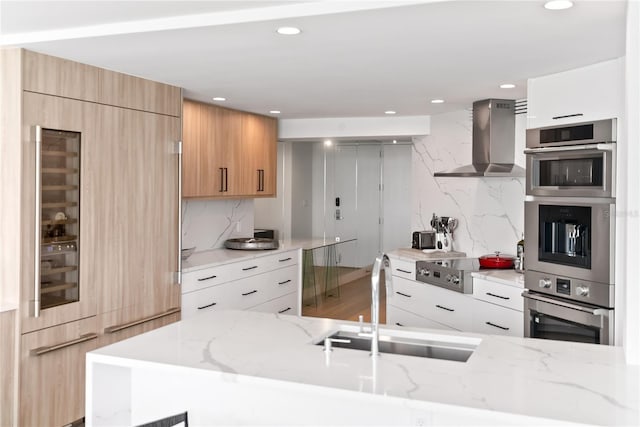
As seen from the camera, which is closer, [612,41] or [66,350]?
[612,41]

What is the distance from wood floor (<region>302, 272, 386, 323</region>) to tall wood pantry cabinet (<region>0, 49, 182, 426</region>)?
2.72 meters

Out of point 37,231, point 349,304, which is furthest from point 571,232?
point 349,304

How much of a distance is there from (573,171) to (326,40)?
178 centimetres

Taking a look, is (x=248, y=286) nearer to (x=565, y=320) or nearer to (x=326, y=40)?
(x=565, y=320)

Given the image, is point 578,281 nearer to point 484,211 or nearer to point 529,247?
point 529,247

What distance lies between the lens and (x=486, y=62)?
11.7 feet

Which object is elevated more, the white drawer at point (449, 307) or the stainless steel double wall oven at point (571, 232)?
the stainless steel double wall oven at point (571, 232)

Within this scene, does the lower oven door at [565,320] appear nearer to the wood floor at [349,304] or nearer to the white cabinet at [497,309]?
the white cabinet at [497,309]

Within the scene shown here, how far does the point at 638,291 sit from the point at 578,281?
1.47 meters

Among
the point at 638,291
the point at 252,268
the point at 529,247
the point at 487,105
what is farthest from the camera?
the point at 252,268

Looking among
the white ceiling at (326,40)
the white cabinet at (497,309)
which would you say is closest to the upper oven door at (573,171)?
the white ceiling at (326,40)

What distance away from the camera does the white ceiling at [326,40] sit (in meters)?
2.60

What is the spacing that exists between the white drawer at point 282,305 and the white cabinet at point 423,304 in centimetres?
110

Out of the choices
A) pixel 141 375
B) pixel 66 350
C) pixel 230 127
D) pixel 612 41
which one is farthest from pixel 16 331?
pixel 612 41
